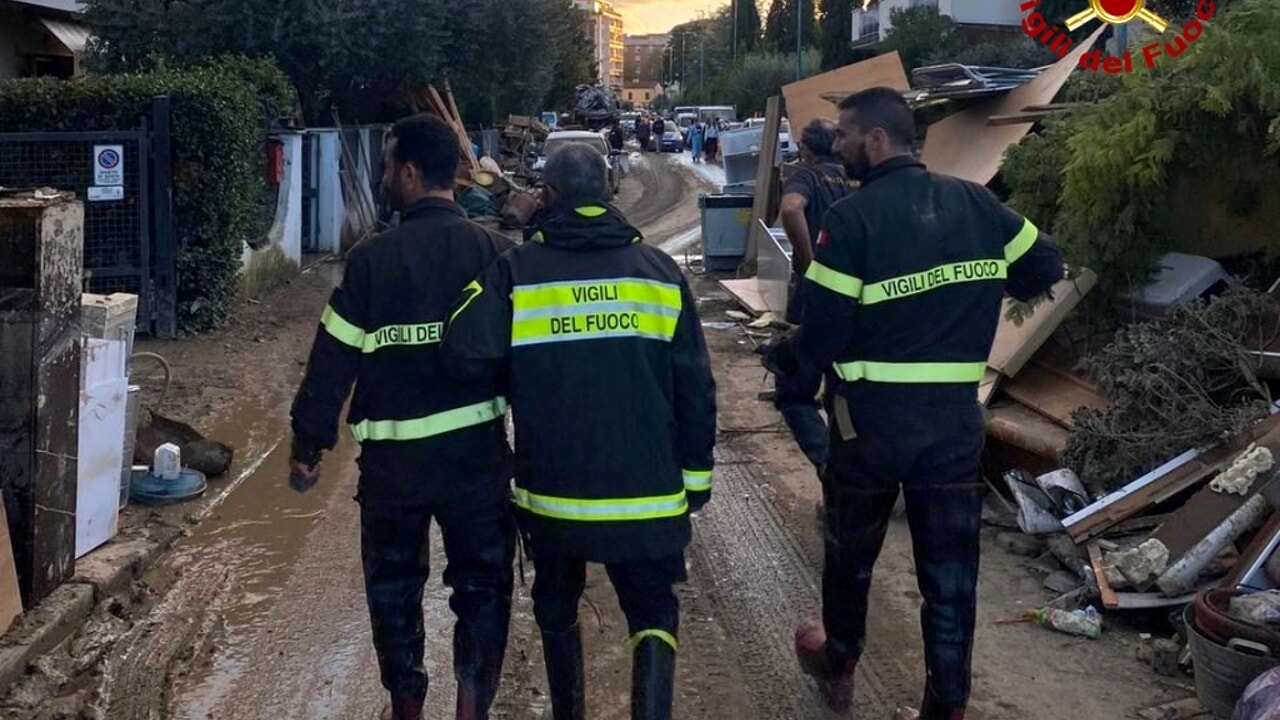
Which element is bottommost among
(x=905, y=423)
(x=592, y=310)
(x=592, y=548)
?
(x=592, y=548)

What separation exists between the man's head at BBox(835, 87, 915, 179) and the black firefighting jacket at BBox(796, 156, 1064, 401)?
101 mm

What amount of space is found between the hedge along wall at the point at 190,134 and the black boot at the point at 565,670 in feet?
28.4

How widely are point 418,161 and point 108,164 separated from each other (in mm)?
8114

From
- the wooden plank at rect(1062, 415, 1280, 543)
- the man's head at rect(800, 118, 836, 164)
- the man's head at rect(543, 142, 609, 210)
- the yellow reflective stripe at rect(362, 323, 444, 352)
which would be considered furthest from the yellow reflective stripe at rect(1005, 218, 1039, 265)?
the man's head at rect(800, 118, 836, 164)

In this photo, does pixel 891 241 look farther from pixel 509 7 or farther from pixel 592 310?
pixel 509 7

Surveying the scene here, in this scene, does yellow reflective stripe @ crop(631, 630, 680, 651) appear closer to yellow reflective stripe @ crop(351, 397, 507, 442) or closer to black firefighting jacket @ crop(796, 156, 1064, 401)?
yellow reflective stripe @ crop(351, 397, 507, 442)

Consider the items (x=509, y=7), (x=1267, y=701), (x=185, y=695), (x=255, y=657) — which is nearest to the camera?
(x=1267, y=701)

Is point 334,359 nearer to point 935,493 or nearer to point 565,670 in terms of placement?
point 565,670

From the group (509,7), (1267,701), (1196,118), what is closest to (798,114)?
(1196,118)

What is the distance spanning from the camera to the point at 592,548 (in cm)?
391

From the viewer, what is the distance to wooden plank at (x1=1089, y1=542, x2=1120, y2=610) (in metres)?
5.57

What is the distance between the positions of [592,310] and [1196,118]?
4383 millimetres

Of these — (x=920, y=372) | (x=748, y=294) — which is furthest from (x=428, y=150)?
(x=748, y=294)
